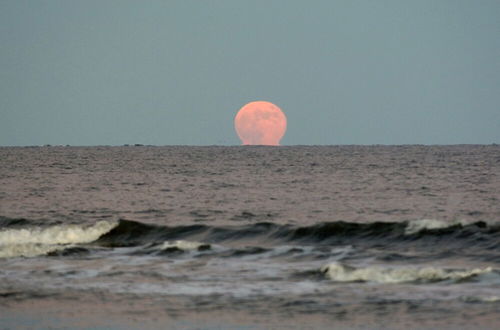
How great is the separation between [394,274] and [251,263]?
16.5 feet

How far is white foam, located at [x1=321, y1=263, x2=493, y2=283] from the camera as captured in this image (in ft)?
71.3

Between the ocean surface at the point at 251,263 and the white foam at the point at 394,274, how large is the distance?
0.10 feet

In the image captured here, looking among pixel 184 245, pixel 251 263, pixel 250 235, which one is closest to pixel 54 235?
pixel 184 245

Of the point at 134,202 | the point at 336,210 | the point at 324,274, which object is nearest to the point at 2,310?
the point at 324,274

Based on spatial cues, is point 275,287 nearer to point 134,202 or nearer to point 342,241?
point 342,241

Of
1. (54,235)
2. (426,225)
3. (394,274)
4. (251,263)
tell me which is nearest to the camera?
(394,274)

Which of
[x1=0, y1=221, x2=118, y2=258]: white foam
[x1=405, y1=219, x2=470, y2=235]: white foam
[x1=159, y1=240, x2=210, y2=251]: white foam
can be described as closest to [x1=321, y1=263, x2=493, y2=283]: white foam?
[x1=159, y1=240, x2=210, y2=251]: white foam

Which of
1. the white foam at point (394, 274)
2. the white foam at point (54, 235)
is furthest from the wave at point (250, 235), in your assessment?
the white foam at point (394, 274)

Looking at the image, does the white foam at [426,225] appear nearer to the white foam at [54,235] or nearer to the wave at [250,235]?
the wave at [250,235]

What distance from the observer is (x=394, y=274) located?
22.3m

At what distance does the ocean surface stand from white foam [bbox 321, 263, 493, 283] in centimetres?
3

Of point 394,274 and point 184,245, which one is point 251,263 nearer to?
point 184,245

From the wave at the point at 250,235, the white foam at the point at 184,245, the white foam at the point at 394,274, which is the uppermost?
the wave at the point at 250,235

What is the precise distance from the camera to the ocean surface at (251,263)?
17656 millimetres
